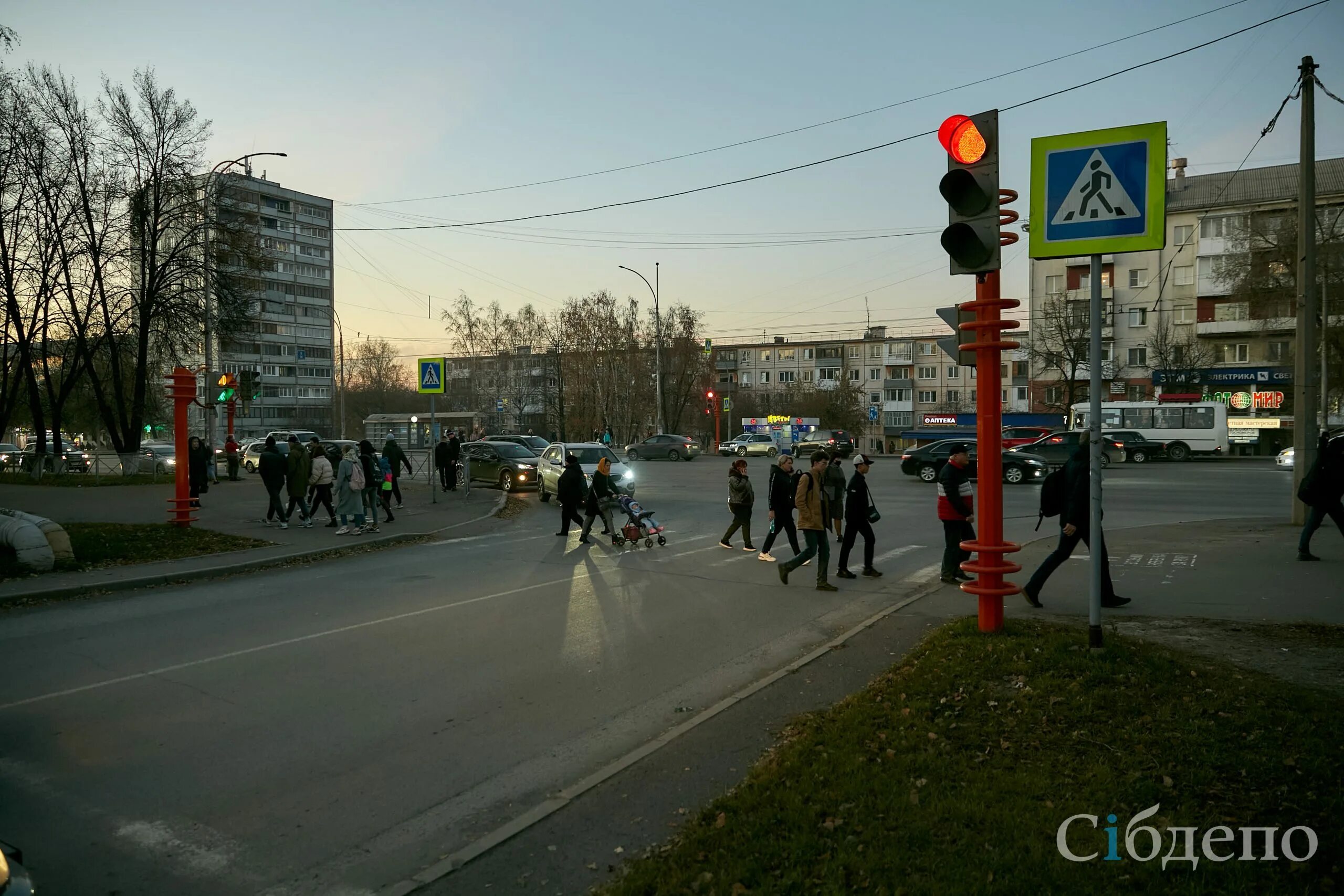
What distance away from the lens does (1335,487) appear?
11961 mm

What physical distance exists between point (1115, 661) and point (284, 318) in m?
109

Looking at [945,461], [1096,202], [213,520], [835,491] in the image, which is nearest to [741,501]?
[835,491]

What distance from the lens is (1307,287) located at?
15961 mm

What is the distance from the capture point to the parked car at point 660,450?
180 feet

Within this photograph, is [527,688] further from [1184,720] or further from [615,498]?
[615,498]

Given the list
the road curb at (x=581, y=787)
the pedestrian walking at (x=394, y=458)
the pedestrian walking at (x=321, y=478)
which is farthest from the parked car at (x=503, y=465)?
the road curb at (x=581, y=787)

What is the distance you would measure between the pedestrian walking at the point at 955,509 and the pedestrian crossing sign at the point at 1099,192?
538 centimetres

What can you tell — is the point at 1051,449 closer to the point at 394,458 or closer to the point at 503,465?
the point at 503,465

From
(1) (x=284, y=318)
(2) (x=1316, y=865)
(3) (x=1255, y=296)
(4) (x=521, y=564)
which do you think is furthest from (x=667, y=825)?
(1) (x=284, y=318)

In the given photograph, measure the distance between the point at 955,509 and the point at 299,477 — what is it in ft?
43.2

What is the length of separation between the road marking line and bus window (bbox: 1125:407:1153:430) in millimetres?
48291

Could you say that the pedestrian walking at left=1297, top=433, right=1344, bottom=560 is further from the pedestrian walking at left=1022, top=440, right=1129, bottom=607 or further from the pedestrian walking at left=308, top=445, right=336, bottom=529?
the pedestrian walking at left=308, top=445, right=336, bottom=529

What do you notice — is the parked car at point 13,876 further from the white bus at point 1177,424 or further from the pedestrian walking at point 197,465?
the white bus at point 1177,424

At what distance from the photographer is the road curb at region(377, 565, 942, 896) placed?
400cm
